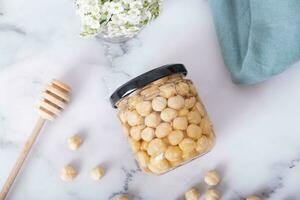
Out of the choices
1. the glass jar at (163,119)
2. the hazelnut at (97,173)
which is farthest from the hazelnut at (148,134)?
the hazelnut at (97,173)

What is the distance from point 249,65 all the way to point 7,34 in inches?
15.7

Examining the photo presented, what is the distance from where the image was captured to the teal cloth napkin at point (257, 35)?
2.32 ft

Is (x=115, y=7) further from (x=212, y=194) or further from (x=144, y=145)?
(x=212, y=194)

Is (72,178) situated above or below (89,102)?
below

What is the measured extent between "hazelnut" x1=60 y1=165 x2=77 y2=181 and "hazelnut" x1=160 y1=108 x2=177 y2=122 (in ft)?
0.59

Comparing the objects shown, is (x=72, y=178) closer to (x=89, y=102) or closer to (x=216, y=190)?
(x=89, y=102)

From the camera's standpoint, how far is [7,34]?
79 centimetres

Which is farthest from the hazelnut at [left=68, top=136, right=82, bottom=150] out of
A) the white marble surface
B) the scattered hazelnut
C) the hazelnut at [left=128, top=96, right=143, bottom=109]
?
the scattered hazelnut

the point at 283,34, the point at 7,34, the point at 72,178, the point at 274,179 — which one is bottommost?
the point at 274,179

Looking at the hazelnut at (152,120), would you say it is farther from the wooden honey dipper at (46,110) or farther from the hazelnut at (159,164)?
the wooden honey dipper at (46,110)

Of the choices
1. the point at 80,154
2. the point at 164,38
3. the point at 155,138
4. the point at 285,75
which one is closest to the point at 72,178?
the point at 80,154

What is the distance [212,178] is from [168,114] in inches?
5.8

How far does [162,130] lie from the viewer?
0.69m

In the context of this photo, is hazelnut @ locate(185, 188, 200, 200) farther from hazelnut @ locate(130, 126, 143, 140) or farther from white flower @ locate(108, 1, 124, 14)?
white flower @ locate(108, 1, 124, 14)
